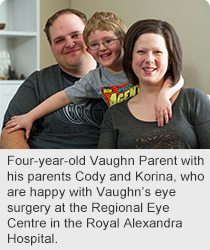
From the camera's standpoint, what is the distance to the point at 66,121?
5.22 ft

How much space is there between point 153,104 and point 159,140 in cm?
14

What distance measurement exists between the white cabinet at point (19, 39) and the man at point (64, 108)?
4.84ft

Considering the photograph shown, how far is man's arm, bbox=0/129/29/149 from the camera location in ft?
4.87

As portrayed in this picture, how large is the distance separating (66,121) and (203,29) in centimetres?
130

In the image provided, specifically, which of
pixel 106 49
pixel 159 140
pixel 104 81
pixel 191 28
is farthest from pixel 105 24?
pixel 191 28

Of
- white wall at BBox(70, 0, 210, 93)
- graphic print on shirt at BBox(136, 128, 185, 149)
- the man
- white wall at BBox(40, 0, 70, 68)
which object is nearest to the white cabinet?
white wall at BBox(40, 0, 70, 68)

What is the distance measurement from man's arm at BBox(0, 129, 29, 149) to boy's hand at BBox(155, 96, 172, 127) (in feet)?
2.07

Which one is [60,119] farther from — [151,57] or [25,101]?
[151,57]

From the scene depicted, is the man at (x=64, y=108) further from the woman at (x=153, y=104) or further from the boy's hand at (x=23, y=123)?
the woman at (x=153, y=104)

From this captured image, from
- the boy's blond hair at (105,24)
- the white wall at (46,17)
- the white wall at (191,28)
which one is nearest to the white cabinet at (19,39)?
the white wall at (46,17)

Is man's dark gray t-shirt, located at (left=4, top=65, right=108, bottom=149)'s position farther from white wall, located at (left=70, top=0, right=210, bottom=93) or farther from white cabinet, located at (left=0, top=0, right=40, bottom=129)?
white cabinet, located at (left=0, top=0, right=40, bottom=129)

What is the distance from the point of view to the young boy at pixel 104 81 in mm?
1304
